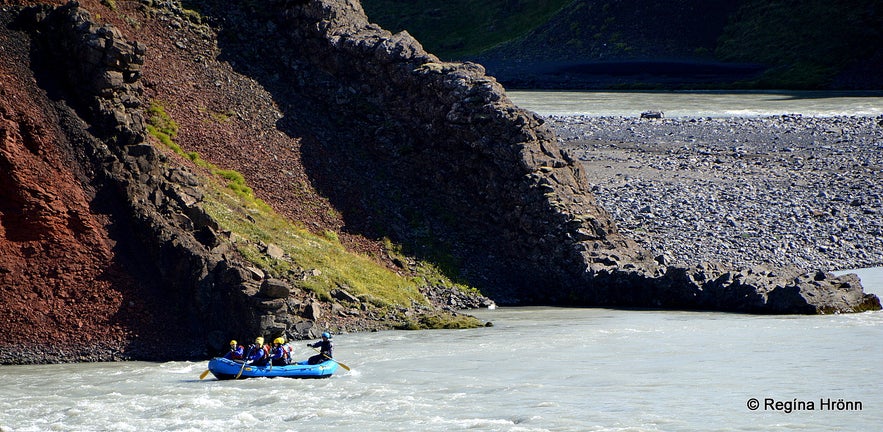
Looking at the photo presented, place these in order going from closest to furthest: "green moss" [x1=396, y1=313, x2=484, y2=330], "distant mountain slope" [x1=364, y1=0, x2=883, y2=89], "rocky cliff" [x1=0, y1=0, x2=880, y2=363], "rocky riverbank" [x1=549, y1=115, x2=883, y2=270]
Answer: "rocky cliff" [x1=0, y1=0, x2=880, y2=363], "green moss" [x1=396, y1=313, x2=484, y2=330], "rocky riverbank" [x1=549, y1=115, x2=883, y2=270], "distant mountain slope" [x1=364, y1=0, x2=883, y2=89]

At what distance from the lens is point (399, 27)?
157125 millimetres

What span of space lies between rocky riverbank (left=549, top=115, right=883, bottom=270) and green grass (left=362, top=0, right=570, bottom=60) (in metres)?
70.8

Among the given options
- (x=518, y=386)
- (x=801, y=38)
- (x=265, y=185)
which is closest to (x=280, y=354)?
(x=518, y=386)

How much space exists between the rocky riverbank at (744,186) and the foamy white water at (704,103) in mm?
7363

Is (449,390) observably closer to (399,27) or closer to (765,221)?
(765,221)

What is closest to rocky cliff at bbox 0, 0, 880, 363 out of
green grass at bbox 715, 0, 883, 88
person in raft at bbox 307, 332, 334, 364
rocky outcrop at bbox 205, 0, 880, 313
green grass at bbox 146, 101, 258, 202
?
rocky outcrop at bbox 205, 0, 880, 313

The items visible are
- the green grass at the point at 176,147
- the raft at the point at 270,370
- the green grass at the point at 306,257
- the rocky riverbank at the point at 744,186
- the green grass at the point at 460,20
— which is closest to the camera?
the raft at the point at 270,370

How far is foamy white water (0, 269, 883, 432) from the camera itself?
91.2 feet

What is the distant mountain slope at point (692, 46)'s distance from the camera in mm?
114188

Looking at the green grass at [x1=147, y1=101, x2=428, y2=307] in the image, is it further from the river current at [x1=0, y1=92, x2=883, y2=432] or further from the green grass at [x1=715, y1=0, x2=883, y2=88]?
the green grass at [x1=715, y1=0, x2=883, y2=88]

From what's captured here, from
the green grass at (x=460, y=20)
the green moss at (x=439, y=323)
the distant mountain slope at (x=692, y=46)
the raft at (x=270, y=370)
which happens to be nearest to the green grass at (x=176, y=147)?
the green moss at (x=439, y=323)

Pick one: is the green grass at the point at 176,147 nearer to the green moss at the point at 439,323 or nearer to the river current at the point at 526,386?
the green moss at the point at 439,323

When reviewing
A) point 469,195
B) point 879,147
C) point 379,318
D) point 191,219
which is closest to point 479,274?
point 469,195

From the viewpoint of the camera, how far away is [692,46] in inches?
5148
